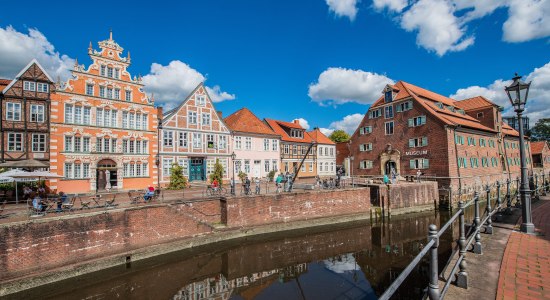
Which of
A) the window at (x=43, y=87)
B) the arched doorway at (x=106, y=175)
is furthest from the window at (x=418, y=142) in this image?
the window at (x=43, y=87)

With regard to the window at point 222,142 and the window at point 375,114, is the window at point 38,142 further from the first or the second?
the window at point 375,114

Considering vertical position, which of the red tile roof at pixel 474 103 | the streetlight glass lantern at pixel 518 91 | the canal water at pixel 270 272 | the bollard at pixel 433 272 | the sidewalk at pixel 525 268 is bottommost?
the canal water at pixel 270 272

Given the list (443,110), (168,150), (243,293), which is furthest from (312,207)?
(443,110)

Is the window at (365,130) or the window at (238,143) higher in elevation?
the window at (365,130)

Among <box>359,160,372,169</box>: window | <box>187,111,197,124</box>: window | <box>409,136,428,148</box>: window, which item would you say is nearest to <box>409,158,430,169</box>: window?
<box>409,136,428,148</box>: window

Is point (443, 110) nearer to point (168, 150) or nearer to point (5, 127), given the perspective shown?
point (168, 150)

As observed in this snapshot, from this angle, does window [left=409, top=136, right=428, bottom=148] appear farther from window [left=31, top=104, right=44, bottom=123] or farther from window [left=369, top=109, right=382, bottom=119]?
window [left=31, top=104, right=44, bottom=123]

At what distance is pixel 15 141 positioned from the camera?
76.9 ft

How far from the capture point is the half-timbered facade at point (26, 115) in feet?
76.1

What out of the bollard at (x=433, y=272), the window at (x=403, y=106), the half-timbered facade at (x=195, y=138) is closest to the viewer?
the bollard at (x=433, y=272)

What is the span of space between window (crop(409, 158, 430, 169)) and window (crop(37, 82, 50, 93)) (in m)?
38.5

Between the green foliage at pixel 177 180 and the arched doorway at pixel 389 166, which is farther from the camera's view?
the arched doorway at pixel 389 166

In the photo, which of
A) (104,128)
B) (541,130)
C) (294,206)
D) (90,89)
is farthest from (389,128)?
(541,130)

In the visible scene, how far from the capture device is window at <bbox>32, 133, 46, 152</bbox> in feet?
78.8
